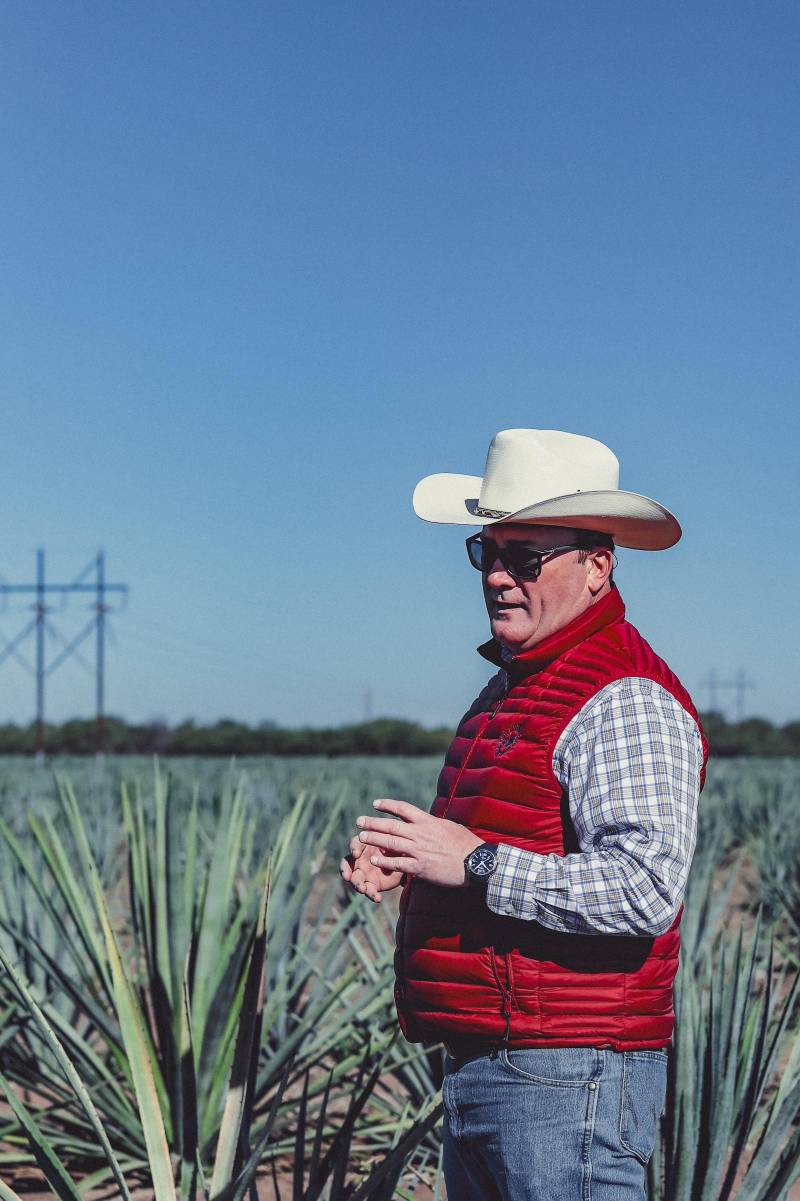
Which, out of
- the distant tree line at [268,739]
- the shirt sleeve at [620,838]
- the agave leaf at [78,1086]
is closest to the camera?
the shirt sleeve at [620,838]

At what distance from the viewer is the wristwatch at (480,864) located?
5.29 ft

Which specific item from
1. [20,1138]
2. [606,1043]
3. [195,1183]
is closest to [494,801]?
[606,1043]

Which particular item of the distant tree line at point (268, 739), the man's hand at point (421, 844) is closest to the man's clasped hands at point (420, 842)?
the man's hand at point (421, 844)

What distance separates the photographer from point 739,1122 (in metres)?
2.57

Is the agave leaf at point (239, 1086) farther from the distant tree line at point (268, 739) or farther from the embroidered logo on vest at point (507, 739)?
the distant tree line at point (268, 739)

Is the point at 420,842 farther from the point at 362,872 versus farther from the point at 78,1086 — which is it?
the point at 78,1086

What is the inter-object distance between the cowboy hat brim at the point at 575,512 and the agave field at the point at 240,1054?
718 mm

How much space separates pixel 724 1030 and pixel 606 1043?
1047 mm

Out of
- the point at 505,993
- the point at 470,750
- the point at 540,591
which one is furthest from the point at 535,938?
the point at 540,591

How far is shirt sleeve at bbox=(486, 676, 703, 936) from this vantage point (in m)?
1.58

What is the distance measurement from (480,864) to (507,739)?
Result: 21cm

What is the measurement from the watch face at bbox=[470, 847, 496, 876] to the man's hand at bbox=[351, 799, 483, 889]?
16 mm

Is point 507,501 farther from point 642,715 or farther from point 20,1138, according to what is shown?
point 20,1138

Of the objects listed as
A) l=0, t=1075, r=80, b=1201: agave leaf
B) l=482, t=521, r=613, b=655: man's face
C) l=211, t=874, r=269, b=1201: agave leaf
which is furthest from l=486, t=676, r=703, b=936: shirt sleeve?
l=0, t=1075, r=80, b=1201: agave leaf
